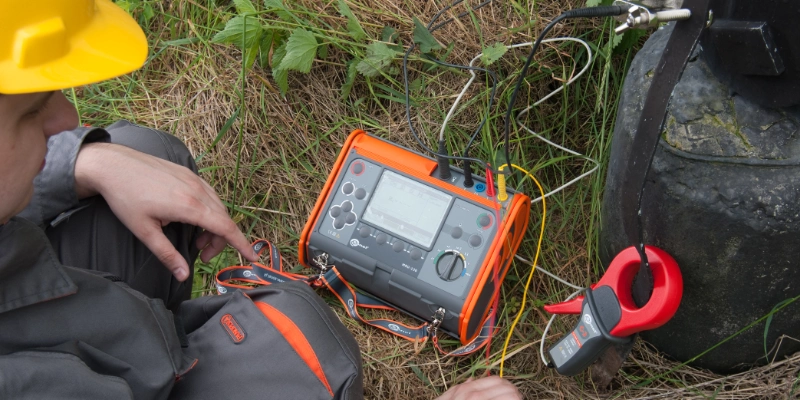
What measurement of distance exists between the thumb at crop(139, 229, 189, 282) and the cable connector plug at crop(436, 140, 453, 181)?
69 centimetres

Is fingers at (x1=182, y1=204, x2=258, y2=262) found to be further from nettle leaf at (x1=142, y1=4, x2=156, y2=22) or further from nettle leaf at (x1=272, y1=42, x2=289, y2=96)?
nettle leaf at (x1=142, y1=4, x2=156, y2=22)

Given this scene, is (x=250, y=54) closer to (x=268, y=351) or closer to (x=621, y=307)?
(x=268, y=351)

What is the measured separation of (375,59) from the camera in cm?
195

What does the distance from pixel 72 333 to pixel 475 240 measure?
3.11 ft

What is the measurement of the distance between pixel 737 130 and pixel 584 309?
466mm

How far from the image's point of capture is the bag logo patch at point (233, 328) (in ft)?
4.36

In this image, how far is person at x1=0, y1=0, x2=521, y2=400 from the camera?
956 millimetres

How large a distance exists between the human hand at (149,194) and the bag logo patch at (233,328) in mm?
143

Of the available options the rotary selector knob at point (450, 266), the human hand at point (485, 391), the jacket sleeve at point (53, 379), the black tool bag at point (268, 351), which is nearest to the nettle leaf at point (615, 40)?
the rotary selector knob at point (450, 266)

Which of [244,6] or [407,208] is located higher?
[244,6]

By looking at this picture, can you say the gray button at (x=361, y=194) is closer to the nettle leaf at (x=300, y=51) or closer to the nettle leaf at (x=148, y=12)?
the nettle leaf at (x=300, y=51)

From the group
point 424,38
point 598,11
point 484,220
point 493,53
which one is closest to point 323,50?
point 424,38

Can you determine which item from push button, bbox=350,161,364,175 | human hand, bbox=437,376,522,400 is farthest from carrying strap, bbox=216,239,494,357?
push button, bbox=350,161,364,175

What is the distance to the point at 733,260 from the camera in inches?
52.6
